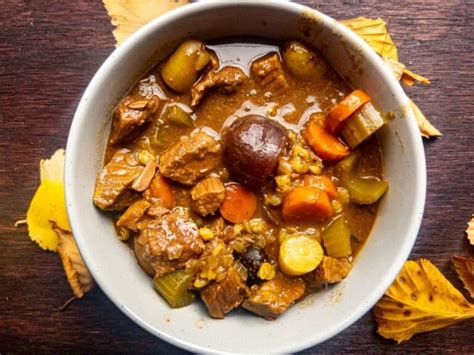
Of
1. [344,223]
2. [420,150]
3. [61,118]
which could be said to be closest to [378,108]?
[420,150]

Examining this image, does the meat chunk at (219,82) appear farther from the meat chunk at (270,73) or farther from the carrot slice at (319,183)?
the carrot slice at (319,183)

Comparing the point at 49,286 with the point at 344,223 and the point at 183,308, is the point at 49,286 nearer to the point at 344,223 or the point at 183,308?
the point at 183,308

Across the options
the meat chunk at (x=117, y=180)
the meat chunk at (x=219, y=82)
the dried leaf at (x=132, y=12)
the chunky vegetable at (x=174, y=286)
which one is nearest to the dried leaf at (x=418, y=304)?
the chunky vegetable at (x=174, y=286)

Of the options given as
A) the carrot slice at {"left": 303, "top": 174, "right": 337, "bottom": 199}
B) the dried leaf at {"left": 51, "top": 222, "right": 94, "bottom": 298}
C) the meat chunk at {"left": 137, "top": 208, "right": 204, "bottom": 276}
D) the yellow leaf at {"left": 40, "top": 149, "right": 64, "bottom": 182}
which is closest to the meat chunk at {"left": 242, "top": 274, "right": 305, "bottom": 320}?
the meat chunk at {"left": 137, "top": 208, "right": 204, "bottom": 276}

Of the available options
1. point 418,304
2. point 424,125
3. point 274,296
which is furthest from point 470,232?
point 274,296

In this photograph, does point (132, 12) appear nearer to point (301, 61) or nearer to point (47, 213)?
point (301, 61)

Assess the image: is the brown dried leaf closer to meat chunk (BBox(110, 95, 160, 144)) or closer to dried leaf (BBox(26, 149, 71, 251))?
meat chunk (BBox(110, 95, 160, 144))

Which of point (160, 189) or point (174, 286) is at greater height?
point (160, 189)
